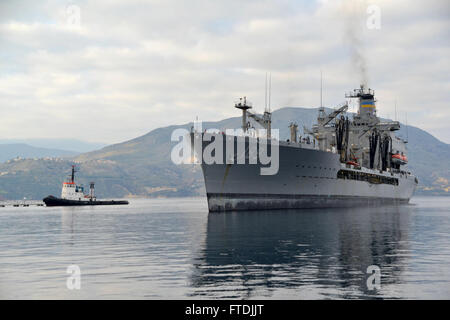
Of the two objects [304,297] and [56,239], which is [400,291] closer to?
[304,297]

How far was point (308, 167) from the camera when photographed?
6850 cm

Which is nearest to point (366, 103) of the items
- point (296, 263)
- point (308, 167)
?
point (308, 167)

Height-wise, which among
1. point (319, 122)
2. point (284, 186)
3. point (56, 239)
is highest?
point (319, 122)

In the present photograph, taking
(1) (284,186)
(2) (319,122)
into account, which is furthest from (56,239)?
(2) (319,122)

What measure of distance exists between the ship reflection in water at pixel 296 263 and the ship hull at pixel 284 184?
23.0 meters

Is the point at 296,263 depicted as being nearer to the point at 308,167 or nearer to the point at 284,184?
the point at 284,184

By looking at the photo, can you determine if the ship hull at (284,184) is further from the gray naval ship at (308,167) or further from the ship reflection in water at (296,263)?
the ship reflection in water at (296,263)

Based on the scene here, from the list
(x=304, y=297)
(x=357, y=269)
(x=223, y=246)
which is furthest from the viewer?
(x=223, y=246)

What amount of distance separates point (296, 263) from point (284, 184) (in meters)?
44.1

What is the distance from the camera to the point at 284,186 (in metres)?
66.2

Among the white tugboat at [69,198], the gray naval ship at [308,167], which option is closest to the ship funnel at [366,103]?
the gray naval ship at [308,167]

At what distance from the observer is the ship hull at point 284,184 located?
6066cm
